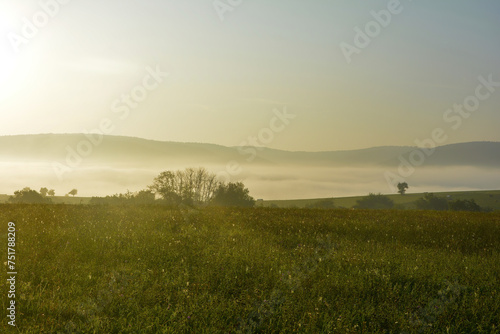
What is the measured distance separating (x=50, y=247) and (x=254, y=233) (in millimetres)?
6277

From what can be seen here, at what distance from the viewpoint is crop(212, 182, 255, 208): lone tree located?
67.2 m

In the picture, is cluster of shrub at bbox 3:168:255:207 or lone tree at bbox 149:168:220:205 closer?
cluster of shrub at bbox 3:168:255:207

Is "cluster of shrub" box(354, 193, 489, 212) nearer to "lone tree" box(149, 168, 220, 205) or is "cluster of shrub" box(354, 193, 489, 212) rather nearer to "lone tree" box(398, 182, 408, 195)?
"lone tree" box(149, 168, 220, 205)

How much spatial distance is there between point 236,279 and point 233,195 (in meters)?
59.1

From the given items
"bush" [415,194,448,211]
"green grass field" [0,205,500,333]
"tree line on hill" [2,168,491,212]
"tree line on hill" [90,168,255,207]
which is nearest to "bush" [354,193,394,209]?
"bush" [415,194,448,211]

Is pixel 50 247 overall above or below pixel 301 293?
above

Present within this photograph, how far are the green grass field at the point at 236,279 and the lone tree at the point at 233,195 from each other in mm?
51430

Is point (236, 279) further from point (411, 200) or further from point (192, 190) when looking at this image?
point (411, 200)

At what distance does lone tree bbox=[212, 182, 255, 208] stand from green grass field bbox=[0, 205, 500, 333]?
5143cm

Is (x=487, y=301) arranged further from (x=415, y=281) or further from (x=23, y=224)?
(x=23, y=224)

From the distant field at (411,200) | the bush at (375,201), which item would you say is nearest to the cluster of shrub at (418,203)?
the bush at (375,201)

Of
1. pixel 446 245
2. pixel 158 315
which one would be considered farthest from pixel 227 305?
pixel 446 245

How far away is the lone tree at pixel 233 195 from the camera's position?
6719cm

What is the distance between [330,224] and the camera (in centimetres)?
1684
